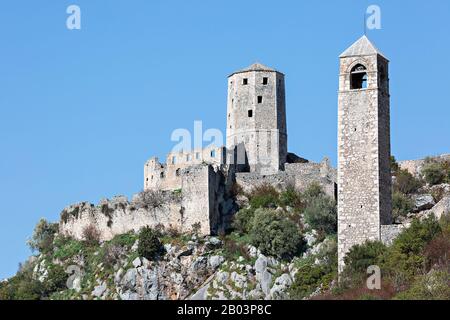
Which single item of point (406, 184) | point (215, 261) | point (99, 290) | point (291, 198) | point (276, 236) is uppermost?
point (406, 184)

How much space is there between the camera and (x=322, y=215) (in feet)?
217

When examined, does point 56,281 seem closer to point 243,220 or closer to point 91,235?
point 91,235

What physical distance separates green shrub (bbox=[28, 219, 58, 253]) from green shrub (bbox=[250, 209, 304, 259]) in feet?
43.2

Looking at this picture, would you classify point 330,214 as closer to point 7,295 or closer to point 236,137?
point 236,137

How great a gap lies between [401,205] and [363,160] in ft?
45.7

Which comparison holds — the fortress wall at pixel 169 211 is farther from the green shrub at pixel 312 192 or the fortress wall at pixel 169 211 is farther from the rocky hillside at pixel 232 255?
the green shrub at pixel 312 192

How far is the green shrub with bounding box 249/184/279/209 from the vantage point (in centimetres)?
6950

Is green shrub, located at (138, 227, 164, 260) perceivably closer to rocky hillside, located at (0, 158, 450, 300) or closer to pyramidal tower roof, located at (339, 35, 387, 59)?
rocky hillside, located at (0, 158, 450, 300)

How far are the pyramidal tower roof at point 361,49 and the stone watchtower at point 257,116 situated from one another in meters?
17.8

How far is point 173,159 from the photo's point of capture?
75.4 m

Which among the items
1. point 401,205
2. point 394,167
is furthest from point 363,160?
point 394,167

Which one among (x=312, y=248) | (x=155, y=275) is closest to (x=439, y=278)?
(x=312, y=248)

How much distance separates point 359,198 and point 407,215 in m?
13.7

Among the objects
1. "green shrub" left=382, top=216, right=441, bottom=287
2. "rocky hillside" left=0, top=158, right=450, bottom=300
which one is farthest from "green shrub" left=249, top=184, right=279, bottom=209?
"green shrub" left=382, top=216, right=441, bottom=287
